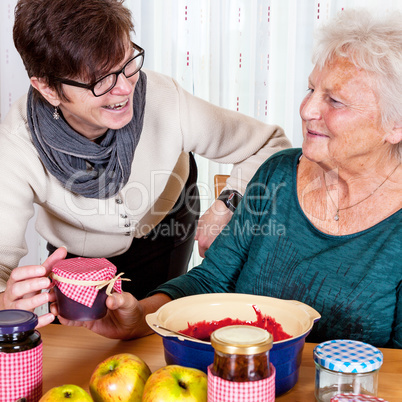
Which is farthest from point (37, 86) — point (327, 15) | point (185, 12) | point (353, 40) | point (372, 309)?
point (327, 15)

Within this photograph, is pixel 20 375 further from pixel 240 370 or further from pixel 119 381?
pixel 240 370

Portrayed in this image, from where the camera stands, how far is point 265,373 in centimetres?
74

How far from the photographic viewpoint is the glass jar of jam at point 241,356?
0.71m

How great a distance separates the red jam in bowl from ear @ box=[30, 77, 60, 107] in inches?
31.6

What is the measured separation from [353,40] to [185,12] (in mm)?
1803

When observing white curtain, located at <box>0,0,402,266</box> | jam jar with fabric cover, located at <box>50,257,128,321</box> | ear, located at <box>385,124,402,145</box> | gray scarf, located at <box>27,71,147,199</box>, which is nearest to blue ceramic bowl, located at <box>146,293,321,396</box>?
jam jar with fabric cover, located at <box>50,257,128,321</box>

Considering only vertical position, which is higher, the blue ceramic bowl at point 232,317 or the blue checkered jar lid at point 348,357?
the blue checkered jar lid at point 348,357

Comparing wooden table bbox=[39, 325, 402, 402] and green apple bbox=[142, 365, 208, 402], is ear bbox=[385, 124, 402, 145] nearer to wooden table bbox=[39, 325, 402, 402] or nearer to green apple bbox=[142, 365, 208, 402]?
wooden table bbox=[39, 325, 402, 402]

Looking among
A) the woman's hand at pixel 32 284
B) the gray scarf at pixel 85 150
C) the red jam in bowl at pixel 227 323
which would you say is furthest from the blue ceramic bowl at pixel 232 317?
the gray scarf at pixel 85 150

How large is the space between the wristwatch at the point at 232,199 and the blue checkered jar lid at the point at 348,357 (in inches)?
32.6

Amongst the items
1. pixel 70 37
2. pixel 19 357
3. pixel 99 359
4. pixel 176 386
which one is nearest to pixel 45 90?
pixel 70 37

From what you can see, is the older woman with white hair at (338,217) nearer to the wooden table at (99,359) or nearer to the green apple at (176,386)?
the wooden table at (99,359)

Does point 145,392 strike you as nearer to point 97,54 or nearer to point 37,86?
point 97,54

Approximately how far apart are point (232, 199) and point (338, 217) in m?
0.42
